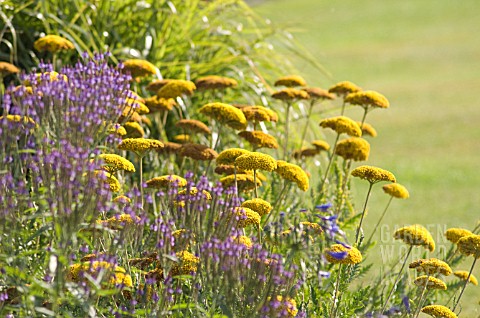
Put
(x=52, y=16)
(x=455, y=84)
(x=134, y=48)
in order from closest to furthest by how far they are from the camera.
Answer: (x=52, y=16) < (x=134, y=48) < (x=455, y=84)

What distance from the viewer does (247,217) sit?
272 cm

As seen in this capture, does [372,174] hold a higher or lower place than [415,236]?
higher

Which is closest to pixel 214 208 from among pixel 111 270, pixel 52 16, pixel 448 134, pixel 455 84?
pixel 111 270

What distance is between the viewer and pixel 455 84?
13750mm

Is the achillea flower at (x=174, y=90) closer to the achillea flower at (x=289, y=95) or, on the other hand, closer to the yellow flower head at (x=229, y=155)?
the achillea flower at (x=289, y=95)

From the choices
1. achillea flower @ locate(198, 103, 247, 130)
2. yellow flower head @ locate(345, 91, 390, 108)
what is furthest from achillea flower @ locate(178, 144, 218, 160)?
yellow flower head @ locate(345, 91, 390, 108)

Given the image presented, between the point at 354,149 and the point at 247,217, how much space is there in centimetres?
94

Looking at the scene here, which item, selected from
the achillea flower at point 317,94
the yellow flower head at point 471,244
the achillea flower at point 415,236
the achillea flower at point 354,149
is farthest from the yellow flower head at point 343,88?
the yellow flower head at point 471,244

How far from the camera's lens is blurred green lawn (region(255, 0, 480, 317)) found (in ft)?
23.1

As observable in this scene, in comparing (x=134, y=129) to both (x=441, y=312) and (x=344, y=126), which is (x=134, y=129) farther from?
(x=441, y=312)

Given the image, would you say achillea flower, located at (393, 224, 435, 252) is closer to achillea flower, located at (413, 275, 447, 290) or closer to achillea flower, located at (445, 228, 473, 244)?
achillea flower, located at (413, 275, 447, 290)

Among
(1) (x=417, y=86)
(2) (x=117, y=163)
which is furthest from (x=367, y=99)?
(1) (x=417, y=86)

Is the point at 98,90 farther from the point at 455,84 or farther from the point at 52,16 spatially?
the point at 455,84

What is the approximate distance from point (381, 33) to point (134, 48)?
57.6ft
